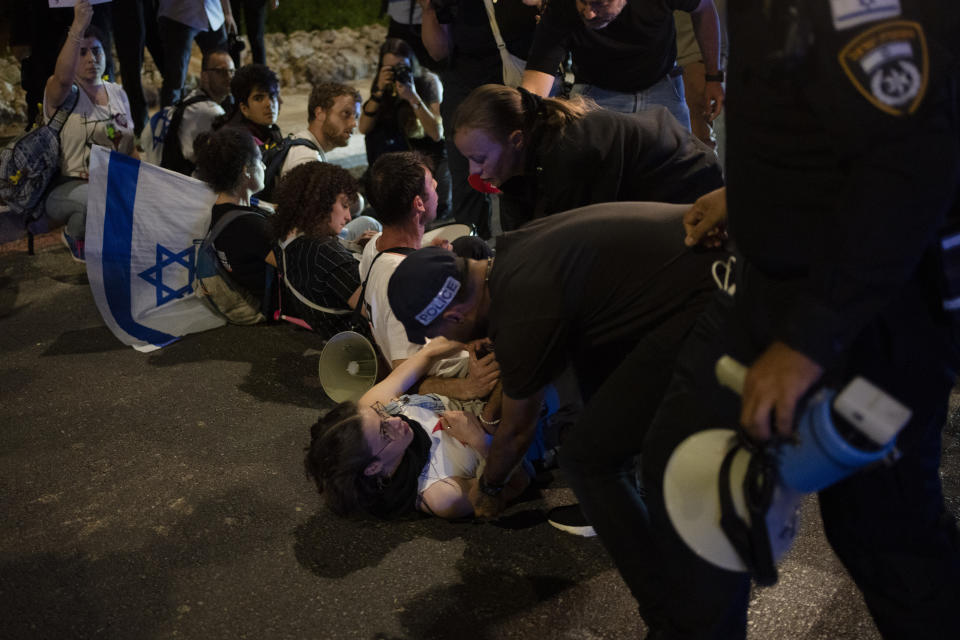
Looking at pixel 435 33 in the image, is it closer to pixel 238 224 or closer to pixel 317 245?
pixel 238 224

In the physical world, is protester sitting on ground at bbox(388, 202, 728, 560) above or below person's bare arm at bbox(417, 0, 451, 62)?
below

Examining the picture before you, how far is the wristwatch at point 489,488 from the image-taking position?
265 cm

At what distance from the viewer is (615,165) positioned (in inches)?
113

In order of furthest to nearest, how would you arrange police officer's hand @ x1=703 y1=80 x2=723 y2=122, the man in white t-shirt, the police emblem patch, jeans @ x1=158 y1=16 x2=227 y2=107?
jeans @ x1=158 y1=16 x2=227 y2=107
police officer's hand @ x1=703 y1=80 x2=723 y2=122
the man in white t-shirt
the police emblem patch

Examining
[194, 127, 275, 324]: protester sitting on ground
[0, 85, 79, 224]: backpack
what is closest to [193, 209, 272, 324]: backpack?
[194, 127, 275, 324]: protester sitting on ground

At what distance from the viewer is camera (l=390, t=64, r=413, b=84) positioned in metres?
5.32

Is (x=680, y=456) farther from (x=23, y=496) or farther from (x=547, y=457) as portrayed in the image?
(x=23, y=496)

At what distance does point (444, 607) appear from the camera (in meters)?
2.48

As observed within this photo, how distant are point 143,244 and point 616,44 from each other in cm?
239

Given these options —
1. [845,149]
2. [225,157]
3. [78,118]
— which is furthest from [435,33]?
[845,149]

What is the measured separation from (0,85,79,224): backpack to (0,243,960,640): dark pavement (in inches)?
61.1

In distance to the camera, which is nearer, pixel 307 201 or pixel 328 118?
pixel 307 201

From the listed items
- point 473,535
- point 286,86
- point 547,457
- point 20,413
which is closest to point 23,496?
point 20,413

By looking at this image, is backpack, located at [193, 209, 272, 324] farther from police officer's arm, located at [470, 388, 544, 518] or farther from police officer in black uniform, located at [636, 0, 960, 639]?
police officer in black uniform, located at [636, 0, 960, 639]
